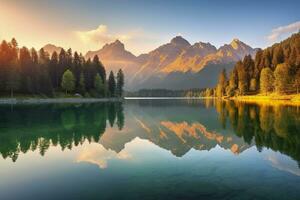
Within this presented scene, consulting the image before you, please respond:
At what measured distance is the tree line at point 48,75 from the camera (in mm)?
111125

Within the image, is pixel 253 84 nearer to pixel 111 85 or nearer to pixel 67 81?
pixel 111 85

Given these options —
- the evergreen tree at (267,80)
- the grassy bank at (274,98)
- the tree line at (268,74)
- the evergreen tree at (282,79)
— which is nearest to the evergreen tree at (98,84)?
the grassy bank at (274,98)

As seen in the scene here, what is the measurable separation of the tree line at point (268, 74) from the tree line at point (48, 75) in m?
73.3

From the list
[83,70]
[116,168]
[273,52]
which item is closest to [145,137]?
[116,168]

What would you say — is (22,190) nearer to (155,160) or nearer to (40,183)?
(40,183)

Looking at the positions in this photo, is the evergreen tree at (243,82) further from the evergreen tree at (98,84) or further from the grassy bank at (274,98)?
the evergreen tree at (98,84)

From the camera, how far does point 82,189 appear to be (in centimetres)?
1460

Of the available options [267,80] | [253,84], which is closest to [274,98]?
[267,80]

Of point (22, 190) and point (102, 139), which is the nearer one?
point (22, 190)

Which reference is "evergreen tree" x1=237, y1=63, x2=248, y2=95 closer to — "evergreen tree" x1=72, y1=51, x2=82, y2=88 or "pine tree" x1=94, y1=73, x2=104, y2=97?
"pine tree" x1=94, y1=73, x2=104, y2=97

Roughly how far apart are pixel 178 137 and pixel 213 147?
6.74m

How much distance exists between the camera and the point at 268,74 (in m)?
133

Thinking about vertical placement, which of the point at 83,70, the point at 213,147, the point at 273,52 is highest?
the point at 273,52

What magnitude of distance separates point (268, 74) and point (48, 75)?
104 metres
